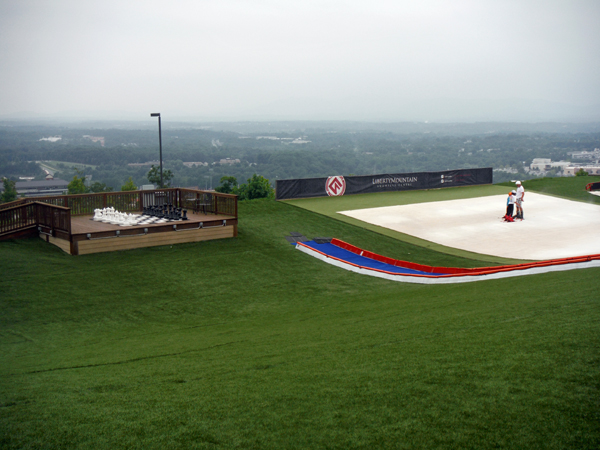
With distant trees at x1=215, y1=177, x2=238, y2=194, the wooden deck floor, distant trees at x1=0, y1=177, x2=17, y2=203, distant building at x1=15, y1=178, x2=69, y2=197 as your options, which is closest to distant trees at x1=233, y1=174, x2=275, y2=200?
distant trees at x1=215, y1=177, x2=238, y2=194

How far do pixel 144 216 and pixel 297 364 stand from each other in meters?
15.4

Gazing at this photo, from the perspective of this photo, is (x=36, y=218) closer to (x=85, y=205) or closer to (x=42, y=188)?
(x=85, y=205)

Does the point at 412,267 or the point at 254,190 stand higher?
the point at 254,190

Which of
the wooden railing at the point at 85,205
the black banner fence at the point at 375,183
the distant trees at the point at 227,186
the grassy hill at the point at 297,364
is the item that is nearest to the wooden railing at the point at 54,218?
the wooden railing at the point at 85,205

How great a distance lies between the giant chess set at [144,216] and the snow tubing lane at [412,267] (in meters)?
5.15

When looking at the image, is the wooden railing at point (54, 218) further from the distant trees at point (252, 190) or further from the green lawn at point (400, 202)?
the distant trees at point (252, 190)

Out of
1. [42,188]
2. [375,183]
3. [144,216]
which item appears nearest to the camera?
[144,216]

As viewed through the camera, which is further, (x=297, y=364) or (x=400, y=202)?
(x=400, y=202)

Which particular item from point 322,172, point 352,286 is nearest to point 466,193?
point 352,286

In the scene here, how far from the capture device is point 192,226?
64.1 ft

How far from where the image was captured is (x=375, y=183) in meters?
35.5

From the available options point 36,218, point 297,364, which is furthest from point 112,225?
point 297,364

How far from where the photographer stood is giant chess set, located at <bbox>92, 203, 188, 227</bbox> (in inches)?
757

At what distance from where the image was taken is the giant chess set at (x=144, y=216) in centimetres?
1923
